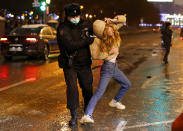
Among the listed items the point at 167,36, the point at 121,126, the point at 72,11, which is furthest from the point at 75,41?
the point at 167,36

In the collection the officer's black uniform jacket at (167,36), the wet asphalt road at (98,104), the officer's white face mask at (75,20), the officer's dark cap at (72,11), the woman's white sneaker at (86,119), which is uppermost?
the officer's dark cap at (72,11)

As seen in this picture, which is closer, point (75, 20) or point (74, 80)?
point (75, 20)

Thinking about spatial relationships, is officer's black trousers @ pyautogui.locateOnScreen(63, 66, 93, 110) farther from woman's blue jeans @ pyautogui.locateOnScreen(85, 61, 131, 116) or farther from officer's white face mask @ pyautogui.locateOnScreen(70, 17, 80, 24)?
officer's white face mask @ pyautogui.locateOnScreen(70, 17, 80, 24)

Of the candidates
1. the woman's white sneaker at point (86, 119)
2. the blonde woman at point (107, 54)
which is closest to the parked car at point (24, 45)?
the blonde woman at point (107, 54)

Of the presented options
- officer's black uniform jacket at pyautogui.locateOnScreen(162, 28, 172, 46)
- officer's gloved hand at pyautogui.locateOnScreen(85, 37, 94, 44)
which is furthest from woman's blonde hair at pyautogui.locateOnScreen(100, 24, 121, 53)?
officer's black uniform jacket at pyautogui.locateOnScreen(162, 28, 172, 46)

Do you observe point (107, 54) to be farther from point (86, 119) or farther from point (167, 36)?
point (167, 36)

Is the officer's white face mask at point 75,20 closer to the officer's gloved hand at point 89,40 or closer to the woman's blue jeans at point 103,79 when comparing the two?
the officer's gloved hand at point 89,40

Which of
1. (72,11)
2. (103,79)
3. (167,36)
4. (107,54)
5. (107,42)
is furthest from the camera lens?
(167,36)

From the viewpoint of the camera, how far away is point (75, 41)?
5.38 m

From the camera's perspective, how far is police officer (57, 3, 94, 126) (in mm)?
5363

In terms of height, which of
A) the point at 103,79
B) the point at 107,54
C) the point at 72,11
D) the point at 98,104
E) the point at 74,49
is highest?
the point at 72,11

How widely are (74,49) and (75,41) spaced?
111mm

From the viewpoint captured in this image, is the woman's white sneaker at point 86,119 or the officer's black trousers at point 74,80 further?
the woman's white sneaker at point 86,119

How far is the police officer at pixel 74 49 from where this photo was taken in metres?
5.36
